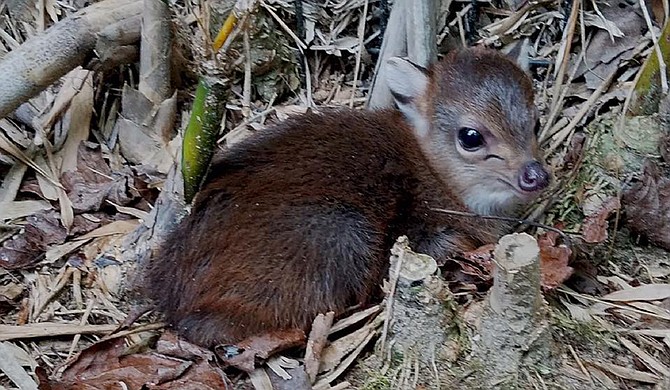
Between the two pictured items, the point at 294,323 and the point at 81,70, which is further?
the point at 81,70

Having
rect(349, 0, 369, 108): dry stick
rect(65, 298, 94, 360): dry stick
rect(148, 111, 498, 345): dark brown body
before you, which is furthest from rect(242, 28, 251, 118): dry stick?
rect(65, 298, 94, 360): dry stick

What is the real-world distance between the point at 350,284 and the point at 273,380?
1.65 ft

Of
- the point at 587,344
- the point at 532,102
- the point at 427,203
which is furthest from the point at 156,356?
the point at 532,102

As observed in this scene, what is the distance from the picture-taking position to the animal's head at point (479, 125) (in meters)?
4.14

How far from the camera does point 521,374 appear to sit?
333 cm

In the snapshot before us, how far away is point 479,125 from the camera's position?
422 centimetres

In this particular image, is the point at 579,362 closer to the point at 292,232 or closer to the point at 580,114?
the point at 292,232

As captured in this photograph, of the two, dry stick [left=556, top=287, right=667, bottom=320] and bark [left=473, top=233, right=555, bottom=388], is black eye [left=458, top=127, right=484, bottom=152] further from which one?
bark [left=473, top=233, right=555, bottom=388]

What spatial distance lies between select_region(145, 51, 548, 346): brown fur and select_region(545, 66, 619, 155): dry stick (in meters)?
0.44

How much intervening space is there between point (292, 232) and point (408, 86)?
110cm

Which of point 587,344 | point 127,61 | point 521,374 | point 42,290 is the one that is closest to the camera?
point 521,374

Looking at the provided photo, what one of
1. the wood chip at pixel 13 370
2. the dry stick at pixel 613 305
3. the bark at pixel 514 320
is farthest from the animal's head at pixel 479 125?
the wood chip at pixel 13 370

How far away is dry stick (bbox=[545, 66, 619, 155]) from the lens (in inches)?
181

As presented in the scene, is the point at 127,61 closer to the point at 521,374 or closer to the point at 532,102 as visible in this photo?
the point at 532,102
